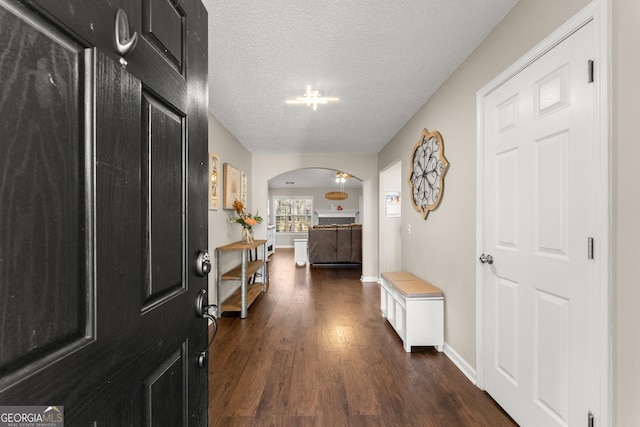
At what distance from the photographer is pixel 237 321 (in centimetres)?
348

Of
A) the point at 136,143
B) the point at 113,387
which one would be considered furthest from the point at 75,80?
the point at 113,387

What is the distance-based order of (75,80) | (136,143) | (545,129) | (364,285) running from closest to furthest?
1. (75,80)
2. (136,143)
3. (545,129)
4. (364,285)

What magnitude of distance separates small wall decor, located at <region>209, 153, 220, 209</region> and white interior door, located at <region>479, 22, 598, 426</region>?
276 centimetres

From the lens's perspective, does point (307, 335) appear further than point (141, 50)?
Yes

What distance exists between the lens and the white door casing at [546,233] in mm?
1250

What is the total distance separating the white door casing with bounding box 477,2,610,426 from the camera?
1.25 metres

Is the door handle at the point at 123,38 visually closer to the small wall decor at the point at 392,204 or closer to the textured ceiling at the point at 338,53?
the textured ceiling at the point at 338,53

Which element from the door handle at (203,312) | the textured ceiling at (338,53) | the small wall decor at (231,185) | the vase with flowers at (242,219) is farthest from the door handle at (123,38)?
the vase with flowers at (242,219)

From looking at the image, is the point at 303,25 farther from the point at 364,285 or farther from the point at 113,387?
the point at 364,285

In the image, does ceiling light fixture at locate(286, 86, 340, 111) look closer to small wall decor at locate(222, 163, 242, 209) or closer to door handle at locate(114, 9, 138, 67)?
small wall decor at locate(222, 163, 242, 209)

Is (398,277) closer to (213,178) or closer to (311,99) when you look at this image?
(311,99)

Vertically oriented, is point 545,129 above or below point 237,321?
above

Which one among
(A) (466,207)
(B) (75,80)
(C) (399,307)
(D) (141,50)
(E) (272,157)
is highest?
(E) (272,157)

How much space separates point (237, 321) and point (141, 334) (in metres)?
2.99
